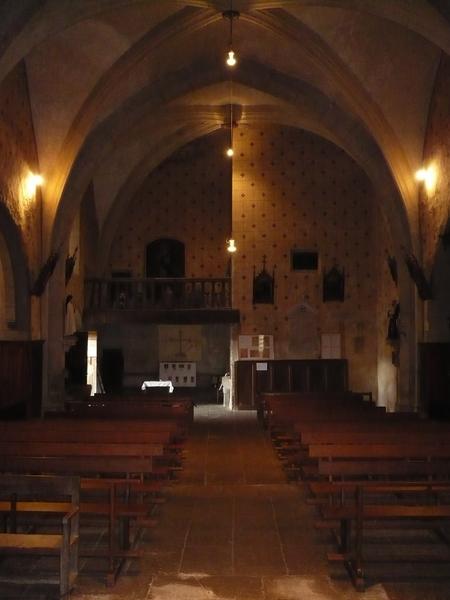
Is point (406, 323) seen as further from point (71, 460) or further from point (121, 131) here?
point (71, 460)

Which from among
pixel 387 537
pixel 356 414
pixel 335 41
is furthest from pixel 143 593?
pixel 335 41

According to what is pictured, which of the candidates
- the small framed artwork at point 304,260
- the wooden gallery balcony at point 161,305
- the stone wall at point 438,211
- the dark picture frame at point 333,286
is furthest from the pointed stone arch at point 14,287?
the dark picture frame at point 333,286

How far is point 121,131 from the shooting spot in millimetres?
16344

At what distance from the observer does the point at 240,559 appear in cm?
575

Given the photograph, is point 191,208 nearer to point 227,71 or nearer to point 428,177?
point 227,71

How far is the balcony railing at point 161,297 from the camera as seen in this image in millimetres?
19812

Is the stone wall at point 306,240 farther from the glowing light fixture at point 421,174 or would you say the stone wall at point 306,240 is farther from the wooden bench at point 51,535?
the wooden bench at point 51,535

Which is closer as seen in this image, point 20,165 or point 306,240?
point 20,165

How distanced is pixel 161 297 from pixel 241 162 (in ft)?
16.3

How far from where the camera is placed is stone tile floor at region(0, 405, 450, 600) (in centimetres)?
495

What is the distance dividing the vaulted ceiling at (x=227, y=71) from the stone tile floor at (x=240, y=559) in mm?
6900

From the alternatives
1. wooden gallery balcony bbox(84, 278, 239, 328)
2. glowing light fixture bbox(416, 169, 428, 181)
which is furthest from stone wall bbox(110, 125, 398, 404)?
glowing light fixture bbox(416, 169, 428, 181)

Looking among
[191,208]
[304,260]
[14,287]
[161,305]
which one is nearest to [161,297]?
[161,305]

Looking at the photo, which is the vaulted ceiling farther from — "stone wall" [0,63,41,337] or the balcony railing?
the balcony railing
